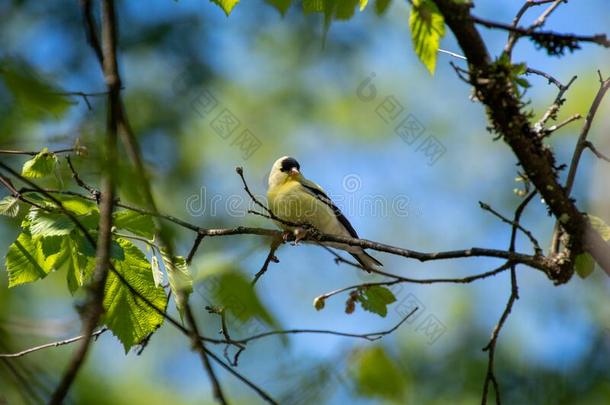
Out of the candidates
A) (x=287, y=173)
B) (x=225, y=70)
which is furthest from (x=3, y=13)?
(x=225, y=70)

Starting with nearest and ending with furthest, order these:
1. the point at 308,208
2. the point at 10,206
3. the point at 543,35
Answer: the point at 543,35 → the point at 10,206 → the point at 308,208

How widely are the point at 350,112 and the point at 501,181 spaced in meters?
3.59

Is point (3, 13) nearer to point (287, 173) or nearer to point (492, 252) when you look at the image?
point (492, 252)

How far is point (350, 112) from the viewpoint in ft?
47.0

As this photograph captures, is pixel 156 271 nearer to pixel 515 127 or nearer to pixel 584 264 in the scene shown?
pixel 515 127

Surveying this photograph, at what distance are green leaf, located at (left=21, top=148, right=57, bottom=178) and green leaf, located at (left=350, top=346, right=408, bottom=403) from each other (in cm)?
159

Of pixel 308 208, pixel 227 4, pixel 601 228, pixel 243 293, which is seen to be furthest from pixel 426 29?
pixel 308 208

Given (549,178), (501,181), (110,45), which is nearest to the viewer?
(110,45)

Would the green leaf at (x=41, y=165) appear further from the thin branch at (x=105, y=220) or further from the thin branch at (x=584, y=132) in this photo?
the thin branch at (x=584, y=132)

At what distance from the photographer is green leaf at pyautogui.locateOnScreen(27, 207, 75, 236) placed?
7.45 feet

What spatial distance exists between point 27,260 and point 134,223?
0.53 m

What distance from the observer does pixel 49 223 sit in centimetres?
235

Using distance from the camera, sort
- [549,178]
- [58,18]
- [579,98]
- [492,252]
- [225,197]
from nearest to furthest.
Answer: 1. [549,178]
2. [492,252]
3. [58,18]
4. [579,98]
5. [225,197]

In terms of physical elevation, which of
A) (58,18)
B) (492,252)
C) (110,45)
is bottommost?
(492,252)
